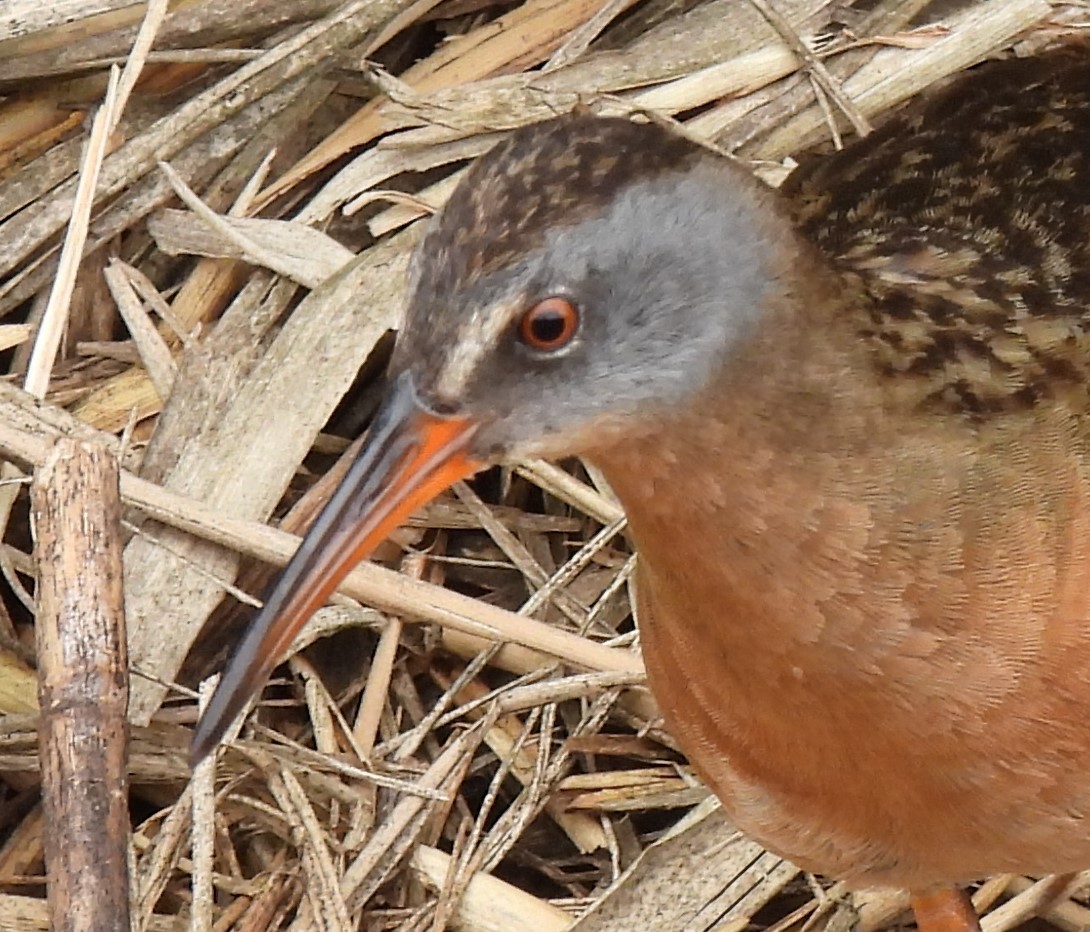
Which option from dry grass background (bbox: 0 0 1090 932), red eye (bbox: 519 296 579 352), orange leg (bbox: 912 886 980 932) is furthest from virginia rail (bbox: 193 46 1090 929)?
dry grass background (bbox: 0 0 1090 932)

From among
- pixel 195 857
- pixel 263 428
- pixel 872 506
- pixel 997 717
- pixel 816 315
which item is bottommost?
pixel 997 717

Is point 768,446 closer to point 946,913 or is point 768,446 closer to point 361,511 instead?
point 361,511

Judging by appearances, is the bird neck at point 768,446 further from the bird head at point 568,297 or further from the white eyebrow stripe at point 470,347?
the white eyebrow stripe at point 470,347

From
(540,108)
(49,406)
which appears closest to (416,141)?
(540,108)

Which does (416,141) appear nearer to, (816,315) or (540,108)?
(540,108)

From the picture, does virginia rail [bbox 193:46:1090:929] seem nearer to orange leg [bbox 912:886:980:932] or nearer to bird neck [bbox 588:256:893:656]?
bird neck [bbox 588:256:893:656]

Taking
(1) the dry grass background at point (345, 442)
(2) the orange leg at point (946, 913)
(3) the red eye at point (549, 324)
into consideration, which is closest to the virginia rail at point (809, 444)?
(3) the red eye at point (549, 324)
